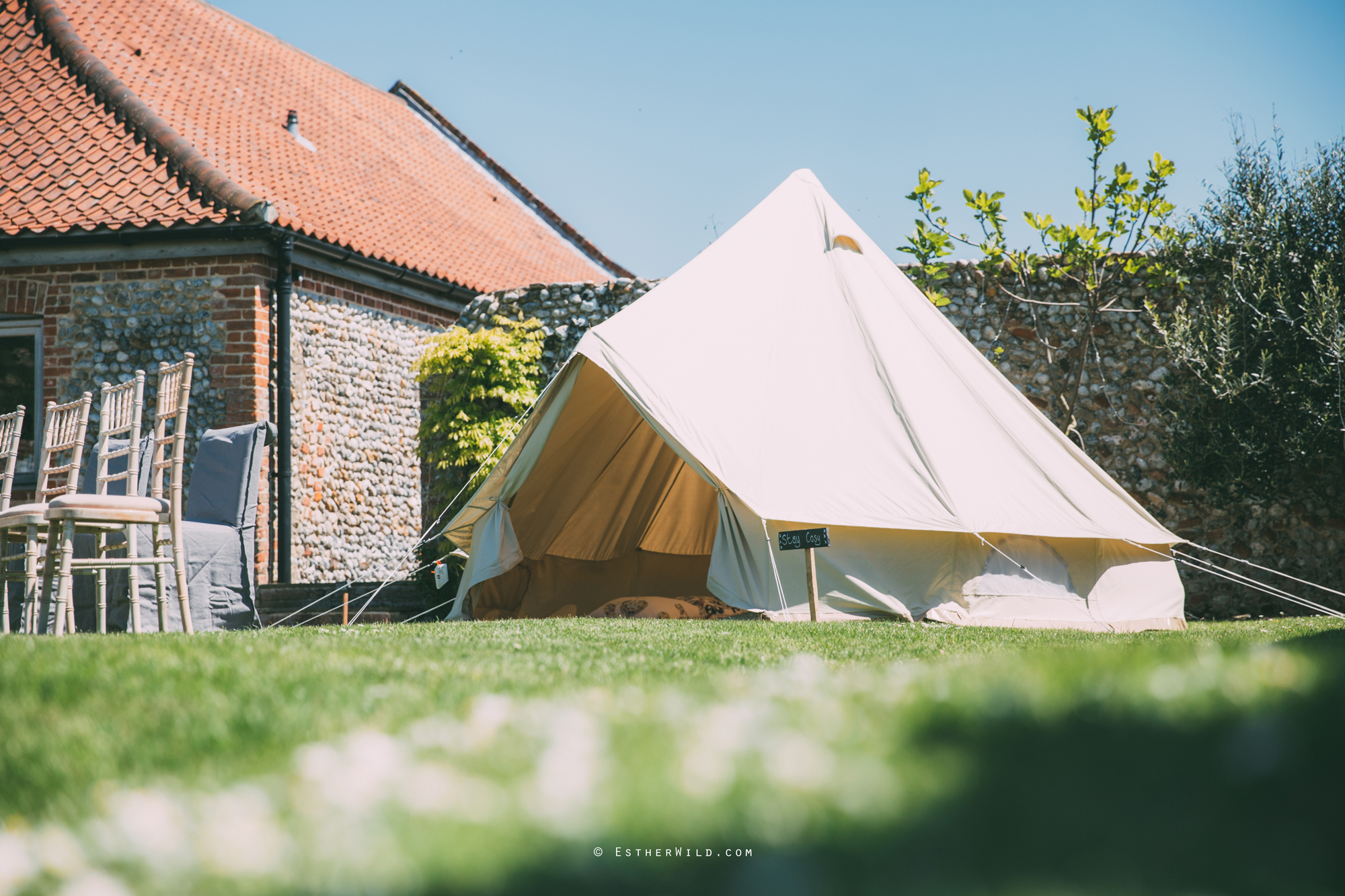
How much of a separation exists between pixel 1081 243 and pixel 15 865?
22.7ft

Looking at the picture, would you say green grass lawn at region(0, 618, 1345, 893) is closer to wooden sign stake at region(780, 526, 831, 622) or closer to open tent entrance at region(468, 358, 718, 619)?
wooden sign stake at region(780, 526, 831, 622)

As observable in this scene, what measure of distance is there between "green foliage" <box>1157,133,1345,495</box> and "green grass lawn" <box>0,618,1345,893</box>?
198 inches

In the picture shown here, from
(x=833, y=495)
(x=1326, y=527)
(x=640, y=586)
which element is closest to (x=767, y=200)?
(x=833, y=495)

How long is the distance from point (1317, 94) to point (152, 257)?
27.3 ft

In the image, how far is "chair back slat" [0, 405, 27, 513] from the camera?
174 inches

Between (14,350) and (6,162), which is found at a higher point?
(6,162)

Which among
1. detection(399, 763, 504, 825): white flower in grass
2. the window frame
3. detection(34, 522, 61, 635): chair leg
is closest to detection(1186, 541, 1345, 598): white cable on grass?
detection(399, 763, 504, 825): white flower in grass

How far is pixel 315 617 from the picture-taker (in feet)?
19.3

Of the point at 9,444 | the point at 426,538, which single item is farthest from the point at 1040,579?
the point at 9,444

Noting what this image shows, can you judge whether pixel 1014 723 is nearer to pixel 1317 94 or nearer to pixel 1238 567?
pixel 1238 567

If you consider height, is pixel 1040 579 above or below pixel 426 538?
below

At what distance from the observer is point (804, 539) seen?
454cm

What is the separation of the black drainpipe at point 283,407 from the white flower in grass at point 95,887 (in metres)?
6.85

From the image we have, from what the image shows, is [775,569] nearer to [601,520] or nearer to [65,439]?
[601,520]
